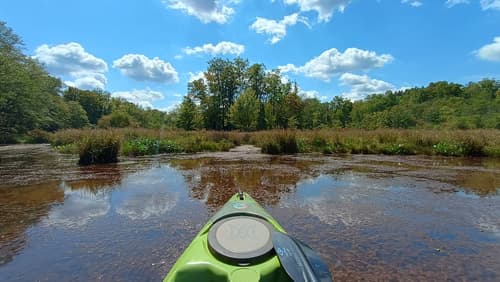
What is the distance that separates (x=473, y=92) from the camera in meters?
51.4

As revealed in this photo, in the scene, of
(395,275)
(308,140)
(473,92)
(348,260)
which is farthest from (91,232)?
(473,92)

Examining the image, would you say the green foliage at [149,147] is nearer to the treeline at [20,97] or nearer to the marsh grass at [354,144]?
the marsh grass at [354,144]

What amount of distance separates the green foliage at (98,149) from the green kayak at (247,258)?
8591 mm

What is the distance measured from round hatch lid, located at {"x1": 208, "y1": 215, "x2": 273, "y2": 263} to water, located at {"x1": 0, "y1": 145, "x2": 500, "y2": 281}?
2.63 feet

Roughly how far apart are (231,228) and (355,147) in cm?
1170

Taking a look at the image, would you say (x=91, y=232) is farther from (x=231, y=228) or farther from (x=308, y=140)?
(x=308, y=140)

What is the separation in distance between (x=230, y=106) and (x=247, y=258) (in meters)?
34.3

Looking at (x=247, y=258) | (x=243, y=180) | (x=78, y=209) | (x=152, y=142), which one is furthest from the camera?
(x=152, y=142)

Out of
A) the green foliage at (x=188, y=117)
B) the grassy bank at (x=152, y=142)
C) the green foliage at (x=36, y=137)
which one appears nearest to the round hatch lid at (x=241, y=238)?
the grassy bank at (x=152, y=142)

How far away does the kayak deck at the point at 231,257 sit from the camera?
1.63m

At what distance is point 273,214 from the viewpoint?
4.15 m

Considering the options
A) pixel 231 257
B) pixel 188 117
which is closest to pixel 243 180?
pixel 231 257

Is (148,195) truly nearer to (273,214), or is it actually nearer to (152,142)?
(273,214)

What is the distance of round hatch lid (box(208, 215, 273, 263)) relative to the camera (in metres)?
1.77
